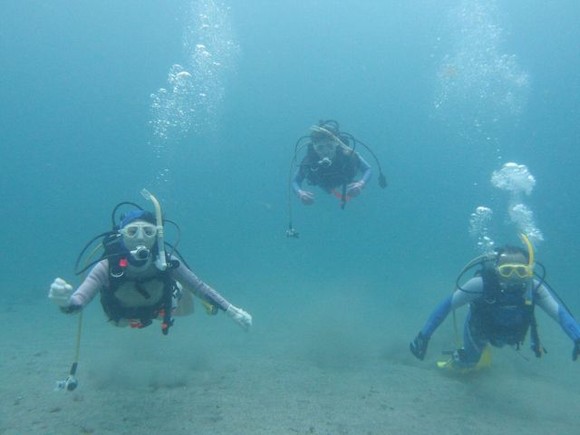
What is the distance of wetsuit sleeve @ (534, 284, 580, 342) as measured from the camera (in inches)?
228

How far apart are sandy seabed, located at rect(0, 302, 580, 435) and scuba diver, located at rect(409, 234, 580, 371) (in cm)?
121

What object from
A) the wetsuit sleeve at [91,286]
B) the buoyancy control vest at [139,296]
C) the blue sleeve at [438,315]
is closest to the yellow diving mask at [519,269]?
the blue sleeve at [438,315]

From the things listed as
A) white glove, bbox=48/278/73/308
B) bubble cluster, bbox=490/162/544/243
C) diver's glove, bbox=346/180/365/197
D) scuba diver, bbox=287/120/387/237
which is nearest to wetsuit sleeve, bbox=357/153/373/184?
scuba diver, bbox=287/120/387/237

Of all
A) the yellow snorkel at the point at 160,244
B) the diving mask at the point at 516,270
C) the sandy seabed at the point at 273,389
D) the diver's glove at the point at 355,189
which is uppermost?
the diver's glove at the point at 355,189

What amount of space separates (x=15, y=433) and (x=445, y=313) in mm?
6230

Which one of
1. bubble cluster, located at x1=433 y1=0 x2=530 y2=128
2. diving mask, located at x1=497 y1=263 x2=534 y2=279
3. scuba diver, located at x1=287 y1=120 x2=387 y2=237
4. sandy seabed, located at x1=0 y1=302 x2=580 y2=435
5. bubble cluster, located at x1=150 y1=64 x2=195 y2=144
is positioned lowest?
sandy seabed, located at x1=0 y1=302 x2=580 y2=435

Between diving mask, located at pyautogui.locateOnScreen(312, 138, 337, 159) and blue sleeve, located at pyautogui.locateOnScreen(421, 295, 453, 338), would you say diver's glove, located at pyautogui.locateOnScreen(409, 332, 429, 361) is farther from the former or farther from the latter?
diving mask, located at pyautogui.locateOnScreen(312, 138, 337, 159)

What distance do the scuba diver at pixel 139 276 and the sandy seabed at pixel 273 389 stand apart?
1581mm

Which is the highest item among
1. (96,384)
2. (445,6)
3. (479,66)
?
(445,6)

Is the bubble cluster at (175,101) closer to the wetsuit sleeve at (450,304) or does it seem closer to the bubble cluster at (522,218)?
the bubble cluster at (522,218)

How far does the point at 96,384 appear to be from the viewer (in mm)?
7398

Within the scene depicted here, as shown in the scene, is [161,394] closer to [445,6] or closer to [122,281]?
[122,281]

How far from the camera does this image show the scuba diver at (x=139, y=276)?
5035mm

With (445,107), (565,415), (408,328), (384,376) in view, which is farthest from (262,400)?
(445,107)
